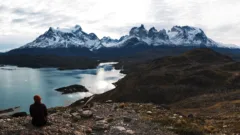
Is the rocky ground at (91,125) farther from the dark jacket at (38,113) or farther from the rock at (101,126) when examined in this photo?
the dark jacket at (38,113)

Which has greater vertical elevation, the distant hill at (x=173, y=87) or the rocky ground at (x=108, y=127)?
the rocky ground at (x=108, y=127)

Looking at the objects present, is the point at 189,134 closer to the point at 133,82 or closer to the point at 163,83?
the point at 163,83

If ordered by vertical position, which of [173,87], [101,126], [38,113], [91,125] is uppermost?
[38,113]

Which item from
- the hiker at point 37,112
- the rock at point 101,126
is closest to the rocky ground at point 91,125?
the rock at point 101,126

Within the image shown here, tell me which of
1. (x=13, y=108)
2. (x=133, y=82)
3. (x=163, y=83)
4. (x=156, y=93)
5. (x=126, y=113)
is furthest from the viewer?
(x=133, y=82)

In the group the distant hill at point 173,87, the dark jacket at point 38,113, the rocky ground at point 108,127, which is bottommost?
the distant hill at point 173,87

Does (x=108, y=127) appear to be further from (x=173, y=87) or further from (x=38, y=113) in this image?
(x=173, y=87)

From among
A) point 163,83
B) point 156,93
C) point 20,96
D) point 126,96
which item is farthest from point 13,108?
point 163,83

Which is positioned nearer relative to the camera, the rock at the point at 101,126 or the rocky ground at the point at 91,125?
the rocky ground at the point at 91,125

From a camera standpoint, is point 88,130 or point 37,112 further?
point 88,130

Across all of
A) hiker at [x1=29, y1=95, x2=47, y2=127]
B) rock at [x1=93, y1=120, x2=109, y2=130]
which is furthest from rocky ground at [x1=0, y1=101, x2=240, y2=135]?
hiker at [x1=29, y1=95, x2=47, y2=127]

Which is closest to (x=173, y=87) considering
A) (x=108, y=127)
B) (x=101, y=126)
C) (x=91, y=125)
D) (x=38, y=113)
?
(x=91, y=125)
